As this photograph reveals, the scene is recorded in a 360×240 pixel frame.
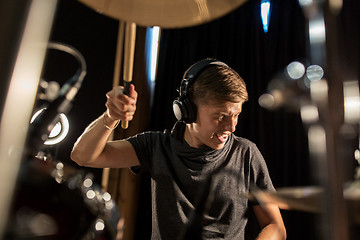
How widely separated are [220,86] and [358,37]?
1.18 metres

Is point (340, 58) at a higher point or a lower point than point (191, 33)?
lower

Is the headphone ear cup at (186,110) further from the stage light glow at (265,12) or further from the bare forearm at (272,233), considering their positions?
the stage light glow at (265,12)

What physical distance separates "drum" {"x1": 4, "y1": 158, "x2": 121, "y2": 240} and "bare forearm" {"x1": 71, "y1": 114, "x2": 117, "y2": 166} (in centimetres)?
63

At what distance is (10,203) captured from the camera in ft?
0.93

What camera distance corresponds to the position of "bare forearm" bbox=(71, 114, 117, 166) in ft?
4.29

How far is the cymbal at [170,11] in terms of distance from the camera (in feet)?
3.23

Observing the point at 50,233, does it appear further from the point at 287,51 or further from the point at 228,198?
the point at 287,51

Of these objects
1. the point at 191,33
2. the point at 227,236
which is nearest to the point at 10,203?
the point at 227,236

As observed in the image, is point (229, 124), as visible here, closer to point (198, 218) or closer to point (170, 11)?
point (170, 11)

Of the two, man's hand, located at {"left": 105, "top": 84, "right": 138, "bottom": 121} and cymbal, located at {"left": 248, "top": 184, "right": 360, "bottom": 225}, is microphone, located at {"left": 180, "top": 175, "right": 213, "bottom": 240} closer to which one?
cymbal, located at {"left": 248, "top": 184, "right": 360, "bottom": 225}

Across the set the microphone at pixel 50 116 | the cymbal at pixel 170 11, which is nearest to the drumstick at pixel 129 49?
the cymbal at pixel 170 11

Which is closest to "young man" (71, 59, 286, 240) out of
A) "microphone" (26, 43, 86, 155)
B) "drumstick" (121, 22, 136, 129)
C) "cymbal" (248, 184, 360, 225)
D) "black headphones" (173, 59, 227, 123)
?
"black headphones" (173, 59, 227, 123)

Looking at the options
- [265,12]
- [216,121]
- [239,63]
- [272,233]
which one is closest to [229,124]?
[216,121]

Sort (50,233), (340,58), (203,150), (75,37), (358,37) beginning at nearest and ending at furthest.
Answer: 1. (340,58)
2. (50,233)
3. (203,150)
4. (358,37)
5. (75,37)
